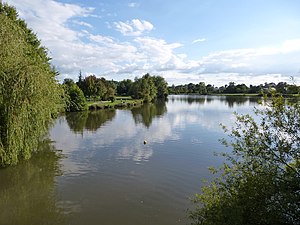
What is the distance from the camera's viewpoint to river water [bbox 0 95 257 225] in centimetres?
963

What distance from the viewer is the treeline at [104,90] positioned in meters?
44.8

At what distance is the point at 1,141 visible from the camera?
470 inches

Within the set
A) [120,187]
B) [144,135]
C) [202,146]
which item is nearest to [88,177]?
[120,187]

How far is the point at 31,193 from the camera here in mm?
11516

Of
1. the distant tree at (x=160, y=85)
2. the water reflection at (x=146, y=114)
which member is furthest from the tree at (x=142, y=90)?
the water reflection at (x=146, y=114)

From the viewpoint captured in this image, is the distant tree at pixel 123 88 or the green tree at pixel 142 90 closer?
→ the green tree at pixel 142 90

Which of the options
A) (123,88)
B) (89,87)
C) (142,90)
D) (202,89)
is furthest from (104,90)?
(202,89)

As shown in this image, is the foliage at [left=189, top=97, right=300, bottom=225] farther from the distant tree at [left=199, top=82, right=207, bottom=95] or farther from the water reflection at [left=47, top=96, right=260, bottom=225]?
the distant tree at [left=199, top=82, right=207, bottom=95]

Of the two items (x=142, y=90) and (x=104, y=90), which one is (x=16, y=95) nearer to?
(x=104, y=90)

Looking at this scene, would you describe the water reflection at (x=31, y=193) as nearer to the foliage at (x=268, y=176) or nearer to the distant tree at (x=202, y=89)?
the foliage at (x=268, y=176)

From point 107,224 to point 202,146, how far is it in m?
12.6

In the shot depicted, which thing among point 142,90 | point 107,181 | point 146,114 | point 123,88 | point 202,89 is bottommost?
point 107,181

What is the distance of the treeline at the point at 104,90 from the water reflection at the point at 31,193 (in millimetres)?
8133

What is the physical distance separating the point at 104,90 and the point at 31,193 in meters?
49.3
